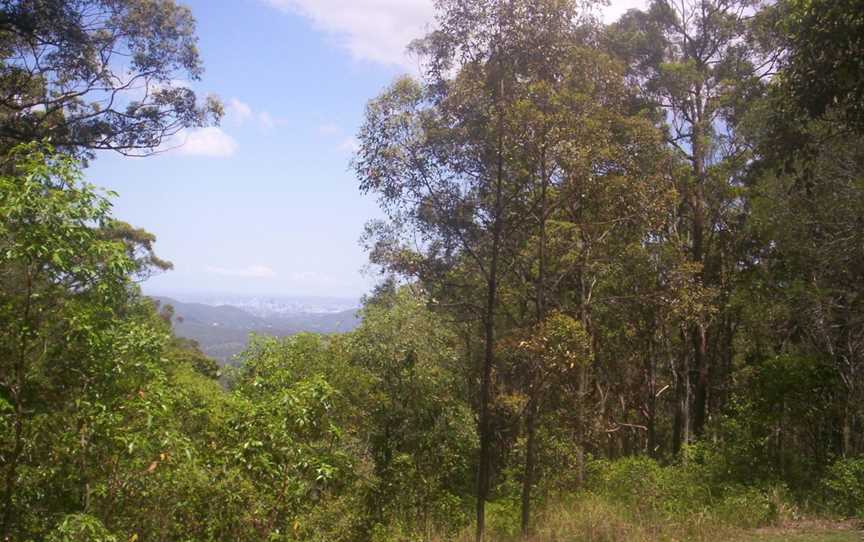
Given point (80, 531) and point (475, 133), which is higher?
point (475, 133)

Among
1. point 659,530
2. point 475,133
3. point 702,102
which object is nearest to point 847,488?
point 659,530

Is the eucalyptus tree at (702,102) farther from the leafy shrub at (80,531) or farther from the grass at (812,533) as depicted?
the leafy shrub at (80,531)

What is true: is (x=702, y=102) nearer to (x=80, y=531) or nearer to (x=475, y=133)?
(x=475, y=133)

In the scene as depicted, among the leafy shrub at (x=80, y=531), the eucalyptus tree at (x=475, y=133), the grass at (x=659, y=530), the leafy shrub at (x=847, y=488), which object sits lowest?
the grass at (x=659, y=530)

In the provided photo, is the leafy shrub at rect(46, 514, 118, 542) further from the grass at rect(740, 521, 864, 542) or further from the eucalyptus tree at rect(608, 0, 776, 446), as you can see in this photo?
the eucalyptus tree at rect(608, 0, 776, 446)

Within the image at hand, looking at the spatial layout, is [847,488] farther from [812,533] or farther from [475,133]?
[475,133]

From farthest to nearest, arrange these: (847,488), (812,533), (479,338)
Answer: (479,338)
(847,488)
(812,533)

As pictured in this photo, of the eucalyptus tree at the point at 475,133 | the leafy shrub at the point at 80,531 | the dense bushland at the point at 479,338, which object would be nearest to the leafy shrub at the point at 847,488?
the dense bushland at the point at 479,338

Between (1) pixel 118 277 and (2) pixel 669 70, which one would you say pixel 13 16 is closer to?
(1) pixel 118 277

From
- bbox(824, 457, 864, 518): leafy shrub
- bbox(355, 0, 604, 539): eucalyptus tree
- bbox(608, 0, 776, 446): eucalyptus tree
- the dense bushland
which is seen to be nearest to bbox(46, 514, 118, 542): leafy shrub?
the dense bushland

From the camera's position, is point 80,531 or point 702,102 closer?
point 80,531

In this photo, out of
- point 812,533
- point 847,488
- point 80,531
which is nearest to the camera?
point 80,531

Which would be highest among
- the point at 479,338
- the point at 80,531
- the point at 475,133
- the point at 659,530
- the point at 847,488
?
the point at 475,133

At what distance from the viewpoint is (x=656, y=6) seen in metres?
19.7
